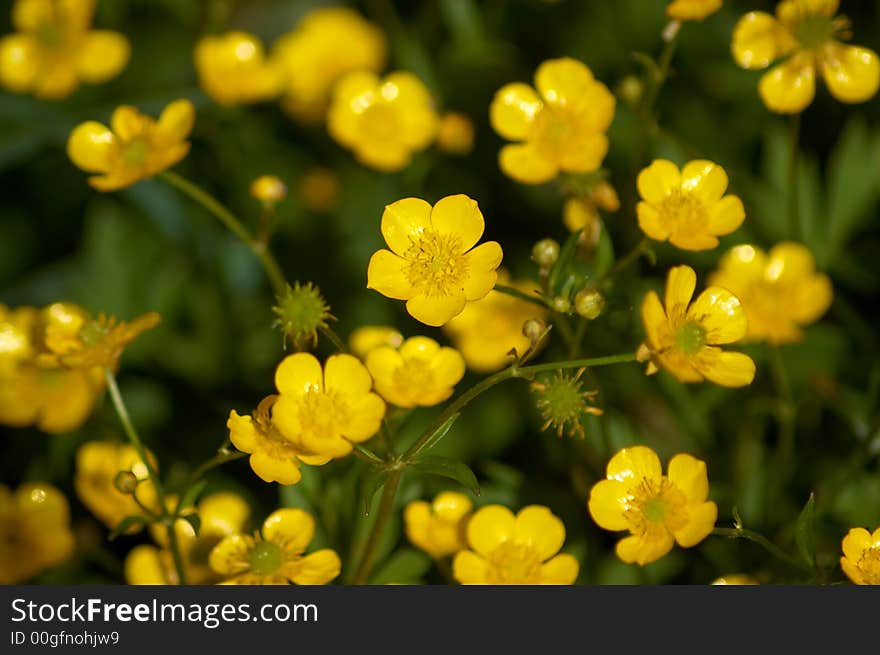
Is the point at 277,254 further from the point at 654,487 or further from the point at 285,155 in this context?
the point at 654,487

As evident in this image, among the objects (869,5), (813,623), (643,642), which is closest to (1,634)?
(643,642)

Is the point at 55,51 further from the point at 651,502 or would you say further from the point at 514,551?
the point at 651,502

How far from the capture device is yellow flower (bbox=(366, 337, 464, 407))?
145 cm

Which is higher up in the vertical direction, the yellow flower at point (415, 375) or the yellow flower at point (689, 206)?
the yellow flower at point (689, 206)

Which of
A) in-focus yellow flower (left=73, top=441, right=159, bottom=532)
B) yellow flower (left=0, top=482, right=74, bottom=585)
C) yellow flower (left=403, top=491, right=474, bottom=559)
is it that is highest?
yellow flower (left=403, top=491, right=474, bottom=559)

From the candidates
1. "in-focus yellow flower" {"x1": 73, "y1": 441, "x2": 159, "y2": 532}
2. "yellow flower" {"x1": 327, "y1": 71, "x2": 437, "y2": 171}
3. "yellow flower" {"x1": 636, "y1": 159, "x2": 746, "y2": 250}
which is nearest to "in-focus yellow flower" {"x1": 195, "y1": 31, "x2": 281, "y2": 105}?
"yellow flower" {"x1": 327, "y1": 71, "x2": 437, "y2": 171}

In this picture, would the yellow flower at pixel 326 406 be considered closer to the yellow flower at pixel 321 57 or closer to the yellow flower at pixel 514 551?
the yellow flower at pixel 514 551

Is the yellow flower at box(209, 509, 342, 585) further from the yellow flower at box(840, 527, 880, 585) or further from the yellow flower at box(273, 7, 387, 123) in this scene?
the yellow flower at box(273, 7, 387, 123)

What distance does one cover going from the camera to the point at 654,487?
54.9 inches

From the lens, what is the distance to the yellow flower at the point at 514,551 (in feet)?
4.85

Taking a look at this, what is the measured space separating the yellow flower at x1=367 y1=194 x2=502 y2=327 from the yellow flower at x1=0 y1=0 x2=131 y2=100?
1.31m

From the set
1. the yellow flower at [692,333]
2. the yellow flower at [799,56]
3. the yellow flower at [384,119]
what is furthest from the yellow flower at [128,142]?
the yellow flower at [799,56]

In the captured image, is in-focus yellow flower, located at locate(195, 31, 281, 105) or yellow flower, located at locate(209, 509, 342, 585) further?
in-focus yellow flower, located at locate(195, 31, 281, 105)

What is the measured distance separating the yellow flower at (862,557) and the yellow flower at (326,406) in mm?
643
